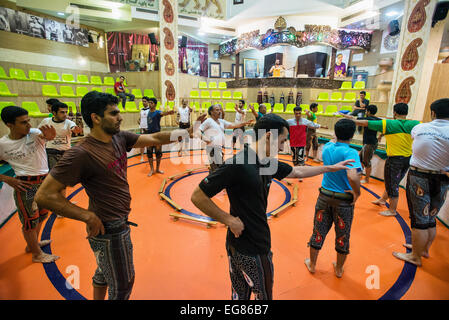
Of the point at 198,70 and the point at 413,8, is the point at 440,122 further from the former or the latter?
the point at 198,70

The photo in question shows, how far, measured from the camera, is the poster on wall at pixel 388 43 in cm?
1359

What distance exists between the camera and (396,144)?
3510mm

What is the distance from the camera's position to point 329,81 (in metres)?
12.1

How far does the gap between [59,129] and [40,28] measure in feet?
37.1

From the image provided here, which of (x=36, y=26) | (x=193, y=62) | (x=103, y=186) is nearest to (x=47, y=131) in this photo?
(x=103, y=186)

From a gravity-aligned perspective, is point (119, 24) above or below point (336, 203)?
above

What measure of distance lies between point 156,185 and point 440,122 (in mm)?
4967

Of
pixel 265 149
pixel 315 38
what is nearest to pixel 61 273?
pixel 265 149

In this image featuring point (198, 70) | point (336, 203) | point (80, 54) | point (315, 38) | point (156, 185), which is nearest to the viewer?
point (336, 203)

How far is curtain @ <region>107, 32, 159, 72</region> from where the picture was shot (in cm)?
1384

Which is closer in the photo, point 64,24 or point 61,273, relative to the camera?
point 61,273

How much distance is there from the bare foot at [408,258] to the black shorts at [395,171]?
1.31 meters

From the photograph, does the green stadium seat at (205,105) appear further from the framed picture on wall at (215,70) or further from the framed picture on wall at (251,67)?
the framed picture on wall at (215,70)

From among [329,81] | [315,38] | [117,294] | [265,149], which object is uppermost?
[315,38]
